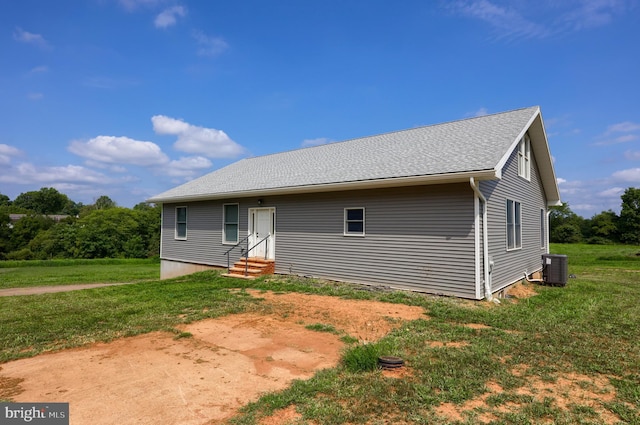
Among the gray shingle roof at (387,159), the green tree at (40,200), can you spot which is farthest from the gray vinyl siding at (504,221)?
the green tree at (40,200)

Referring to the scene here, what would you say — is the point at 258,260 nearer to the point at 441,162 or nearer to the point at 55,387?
the point at 441,162

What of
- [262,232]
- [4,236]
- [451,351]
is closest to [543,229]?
[262,232]

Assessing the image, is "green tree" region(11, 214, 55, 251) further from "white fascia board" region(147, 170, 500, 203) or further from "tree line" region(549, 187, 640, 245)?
"tree line" region(549, 187, 640, 245)

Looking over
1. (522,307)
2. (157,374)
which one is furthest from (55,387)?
(522,307)

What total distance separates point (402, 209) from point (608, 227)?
4397 cm

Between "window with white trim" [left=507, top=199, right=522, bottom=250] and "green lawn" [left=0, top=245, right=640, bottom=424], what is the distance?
162 centimetres

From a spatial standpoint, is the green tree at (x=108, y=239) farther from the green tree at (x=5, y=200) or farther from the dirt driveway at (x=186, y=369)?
the green tree at (x=5, y=200)

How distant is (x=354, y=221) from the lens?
394 inches

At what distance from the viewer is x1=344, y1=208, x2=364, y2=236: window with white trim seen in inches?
388

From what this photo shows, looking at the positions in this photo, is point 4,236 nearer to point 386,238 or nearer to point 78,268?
point 78,268

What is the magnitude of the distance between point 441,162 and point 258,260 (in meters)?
6.90

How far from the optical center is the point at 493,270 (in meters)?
8.57

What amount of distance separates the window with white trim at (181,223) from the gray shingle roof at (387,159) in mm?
716

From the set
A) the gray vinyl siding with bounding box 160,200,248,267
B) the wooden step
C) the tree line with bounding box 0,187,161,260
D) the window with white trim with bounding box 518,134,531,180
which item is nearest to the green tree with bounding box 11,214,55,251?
the tree line with bounding box 0,187,161,260
